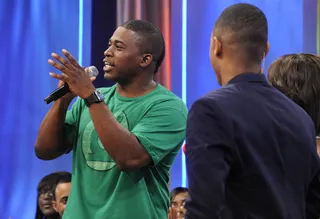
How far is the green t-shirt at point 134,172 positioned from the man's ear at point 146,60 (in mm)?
87

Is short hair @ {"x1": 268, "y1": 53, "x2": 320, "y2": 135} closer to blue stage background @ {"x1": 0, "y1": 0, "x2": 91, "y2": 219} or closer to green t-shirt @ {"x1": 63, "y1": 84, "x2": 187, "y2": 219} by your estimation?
green t-shirt @ {"x1": 63, "y1": 84, "x2": 187, "y2": 219}

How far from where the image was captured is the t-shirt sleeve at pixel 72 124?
6.25ft

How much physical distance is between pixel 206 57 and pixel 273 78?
68.8 inches

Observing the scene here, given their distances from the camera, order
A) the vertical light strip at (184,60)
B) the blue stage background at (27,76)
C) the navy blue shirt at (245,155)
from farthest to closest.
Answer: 1. the blue stage background at (27,76)
2. the vertical light strip at (184,60)
3. the navy blue shirt at (245,155)

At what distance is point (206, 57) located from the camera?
3.54 meters

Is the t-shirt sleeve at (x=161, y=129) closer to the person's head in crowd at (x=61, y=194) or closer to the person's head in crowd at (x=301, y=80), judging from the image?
the person's head in crowd at (x=301, y=80)

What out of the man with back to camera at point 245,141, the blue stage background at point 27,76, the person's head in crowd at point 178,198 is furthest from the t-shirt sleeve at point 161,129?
the blue stage background at point 27,76

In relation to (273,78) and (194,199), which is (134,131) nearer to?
(273,78)

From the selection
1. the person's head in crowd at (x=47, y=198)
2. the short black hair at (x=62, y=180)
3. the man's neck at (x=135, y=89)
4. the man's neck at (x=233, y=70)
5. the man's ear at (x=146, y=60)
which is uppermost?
the man's ear at (x=146, y=60)

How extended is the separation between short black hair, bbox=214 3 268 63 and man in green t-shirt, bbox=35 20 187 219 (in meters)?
0.51

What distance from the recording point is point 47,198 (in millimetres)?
3180

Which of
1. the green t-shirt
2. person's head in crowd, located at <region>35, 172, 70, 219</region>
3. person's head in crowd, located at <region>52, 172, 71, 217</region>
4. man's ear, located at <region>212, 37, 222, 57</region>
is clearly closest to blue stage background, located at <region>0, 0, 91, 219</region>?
person's head in crowd, located at <region>35, 172, 70, 219</region>

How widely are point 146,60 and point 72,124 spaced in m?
0.32

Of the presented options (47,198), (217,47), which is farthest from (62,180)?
(217,47)
